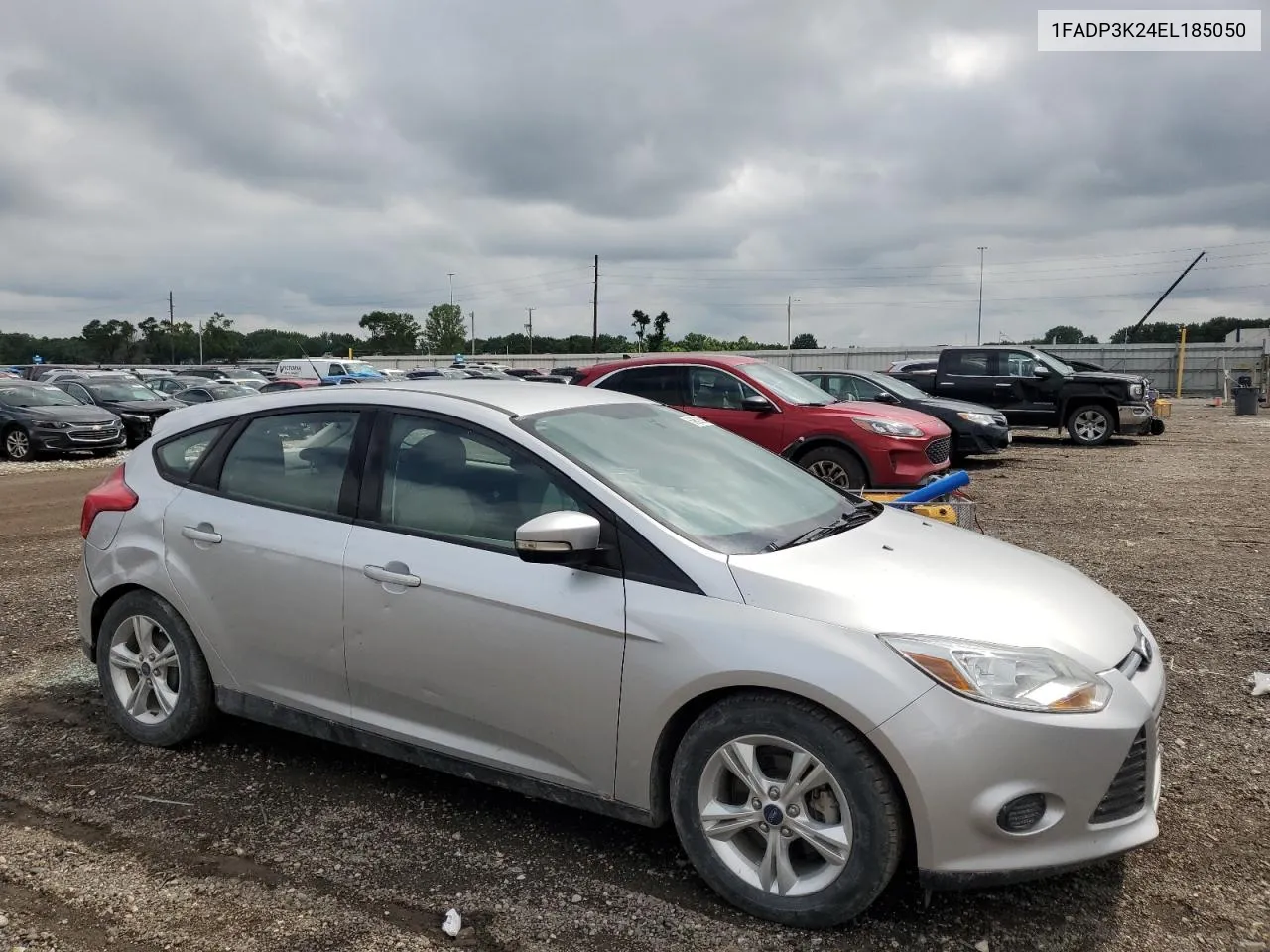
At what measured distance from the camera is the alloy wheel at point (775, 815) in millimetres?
2748

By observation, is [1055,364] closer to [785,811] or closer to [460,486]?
[460,486]

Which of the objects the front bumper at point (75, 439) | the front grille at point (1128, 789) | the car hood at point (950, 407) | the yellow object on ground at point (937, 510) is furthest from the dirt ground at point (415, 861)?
the front bumper at point (75, 439)

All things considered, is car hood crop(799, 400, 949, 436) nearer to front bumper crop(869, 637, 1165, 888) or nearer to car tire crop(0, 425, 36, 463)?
front bumper crop(869, 637, 1165, 888)

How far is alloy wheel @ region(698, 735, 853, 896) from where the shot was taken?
9.02ft

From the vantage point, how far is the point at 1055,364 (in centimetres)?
1873

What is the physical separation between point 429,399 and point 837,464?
7164 mm

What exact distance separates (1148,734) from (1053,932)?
647 mm

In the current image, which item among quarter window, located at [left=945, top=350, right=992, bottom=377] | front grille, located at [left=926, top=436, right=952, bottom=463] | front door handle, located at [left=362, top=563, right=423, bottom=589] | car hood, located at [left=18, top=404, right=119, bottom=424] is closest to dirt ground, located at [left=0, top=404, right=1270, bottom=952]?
front door handle, located at [left=362, top=563, right=423, bottom=589]

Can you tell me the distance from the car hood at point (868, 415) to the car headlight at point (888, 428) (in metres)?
0.08

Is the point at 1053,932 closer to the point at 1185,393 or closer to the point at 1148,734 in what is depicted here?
the point at 1148,734

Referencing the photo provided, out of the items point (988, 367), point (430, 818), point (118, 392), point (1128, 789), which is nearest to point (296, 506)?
point (430, 818)

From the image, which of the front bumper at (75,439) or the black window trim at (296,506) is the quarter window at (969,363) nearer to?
the front bumper at (75,439)

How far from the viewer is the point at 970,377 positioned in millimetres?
18719

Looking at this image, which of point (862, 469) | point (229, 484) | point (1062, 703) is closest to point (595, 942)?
point (1062, 703)
